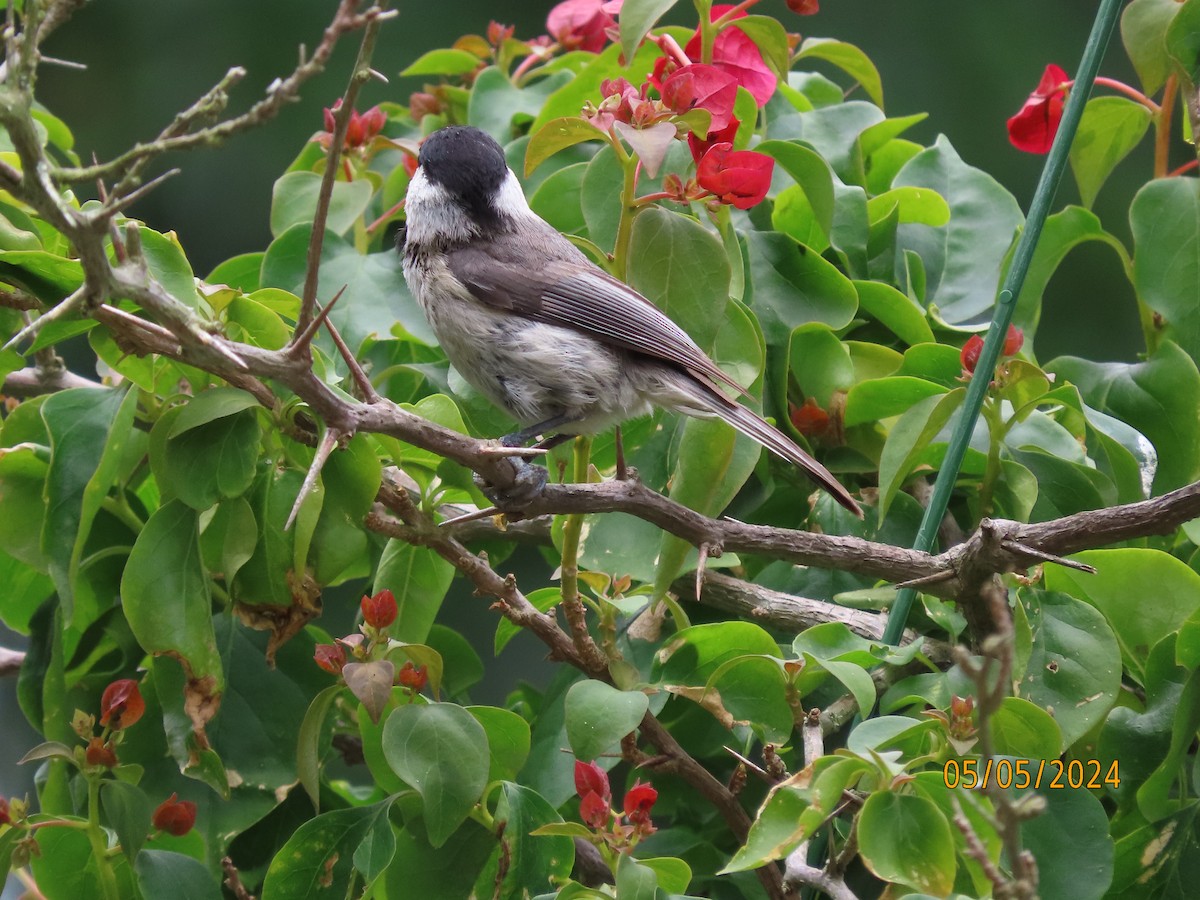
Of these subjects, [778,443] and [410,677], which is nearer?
[410,677]

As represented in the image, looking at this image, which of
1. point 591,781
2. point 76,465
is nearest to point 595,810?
point 591,781

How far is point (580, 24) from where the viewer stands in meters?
2.14

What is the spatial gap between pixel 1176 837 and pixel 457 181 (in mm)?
1357

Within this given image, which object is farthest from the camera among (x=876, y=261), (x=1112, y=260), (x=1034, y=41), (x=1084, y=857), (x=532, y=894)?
(x=1034, y=41)

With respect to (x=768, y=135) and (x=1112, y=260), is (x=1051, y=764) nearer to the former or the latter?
(x=768, y=135)

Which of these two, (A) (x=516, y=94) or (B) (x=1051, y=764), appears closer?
(B) (x=1051, y=764)

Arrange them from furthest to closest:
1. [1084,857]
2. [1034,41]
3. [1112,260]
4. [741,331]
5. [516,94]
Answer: [1034,41], [1112,260], [516,94], [741,331], [1084,857]

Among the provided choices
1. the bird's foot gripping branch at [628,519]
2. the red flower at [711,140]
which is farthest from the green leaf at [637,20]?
the red flower at [711,140]

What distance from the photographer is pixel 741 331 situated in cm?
154

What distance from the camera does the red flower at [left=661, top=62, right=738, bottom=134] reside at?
4.65 feet

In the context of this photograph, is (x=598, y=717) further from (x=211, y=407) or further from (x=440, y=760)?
(x=211, y=407)

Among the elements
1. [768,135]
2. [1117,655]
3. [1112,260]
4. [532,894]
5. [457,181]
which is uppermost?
[768,135]

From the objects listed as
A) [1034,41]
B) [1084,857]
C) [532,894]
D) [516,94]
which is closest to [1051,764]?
[1084,857]

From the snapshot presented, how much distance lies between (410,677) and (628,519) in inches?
15.3
